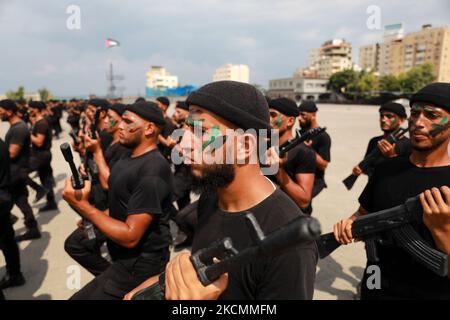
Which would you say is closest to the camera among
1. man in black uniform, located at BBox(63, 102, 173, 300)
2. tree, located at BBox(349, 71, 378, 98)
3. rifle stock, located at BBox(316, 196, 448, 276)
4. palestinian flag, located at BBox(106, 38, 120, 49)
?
rifle stock, located at BBox(316, 196, 448, 276)

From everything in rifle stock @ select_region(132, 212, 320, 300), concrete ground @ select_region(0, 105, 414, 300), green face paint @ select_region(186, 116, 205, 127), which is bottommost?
concrete ground @ select_region(0, 105, 414, 300)

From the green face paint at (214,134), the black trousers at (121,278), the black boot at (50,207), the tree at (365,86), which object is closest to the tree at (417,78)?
the tree at (365,86)

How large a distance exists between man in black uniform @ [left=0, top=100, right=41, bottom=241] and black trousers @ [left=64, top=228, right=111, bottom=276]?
265 centimetres

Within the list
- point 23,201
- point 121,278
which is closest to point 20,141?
point 23,201

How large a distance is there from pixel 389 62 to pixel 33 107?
117 meters

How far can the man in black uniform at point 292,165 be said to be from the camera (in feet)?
11.2

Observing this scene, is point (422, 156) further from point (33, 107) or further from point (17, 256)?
point (33, 107)

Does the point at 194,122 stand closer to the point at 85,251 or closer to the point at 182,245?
the point at 85,251

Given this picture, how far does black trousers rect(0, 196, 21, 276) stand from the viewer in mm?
3746

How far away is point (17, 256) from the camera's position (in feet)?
13.3

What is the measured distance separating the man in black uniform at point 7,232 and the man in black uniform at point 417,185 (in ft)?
12.4

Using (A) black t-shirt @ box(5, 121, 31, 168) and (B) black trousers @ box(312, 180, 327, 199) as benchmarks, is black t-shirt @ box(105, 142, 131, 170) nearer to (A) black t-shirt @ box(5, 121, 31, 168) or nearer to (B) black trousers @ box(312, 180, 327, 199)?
(A) black t-shirt @ box(5, 121, 31, 168)

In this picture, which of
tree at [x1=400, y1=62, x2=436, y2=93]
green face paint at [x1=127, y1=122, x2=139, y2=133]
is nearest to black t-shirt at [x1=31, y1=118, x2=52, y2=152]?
green face paint at [x1=127, y1=122, x2=139, y2=133]

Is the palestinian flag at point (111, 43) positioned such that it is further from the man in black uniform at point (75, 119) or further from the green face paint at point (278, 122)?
the green face paint at point (278, 122)
